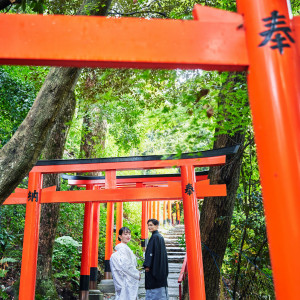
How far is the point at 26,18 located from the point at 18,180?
7.53ft

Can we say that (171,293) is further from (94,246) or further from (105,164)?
(105,164)

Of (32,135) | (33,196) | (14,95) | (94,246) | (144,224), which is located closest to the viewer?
(32,135)

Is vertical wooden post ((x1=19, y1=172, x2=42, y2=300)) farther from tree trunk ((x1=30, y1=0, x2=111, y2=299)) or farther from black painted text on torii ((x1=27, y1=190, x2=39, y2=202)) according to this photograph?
tree trunk ((x1=30, y1=0, x2=111, y2=299))

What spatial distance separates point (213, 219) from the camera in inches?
221

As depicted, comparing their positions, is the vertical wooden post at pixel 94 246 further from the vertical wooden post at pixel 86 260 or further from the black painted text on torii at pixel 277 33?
the black painted text on torii at pixel 277 33

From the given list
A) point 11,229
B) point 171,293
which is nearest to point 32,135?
point 11,229

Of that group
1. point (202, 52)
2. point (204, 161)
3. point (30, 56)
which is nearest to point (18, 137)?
point (30, 56)

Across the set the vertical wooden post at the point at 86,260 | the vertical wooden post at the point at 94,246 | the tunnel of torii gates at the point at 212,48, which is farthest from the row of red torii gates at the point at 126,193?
the vertical wooden post at the point at 94,246

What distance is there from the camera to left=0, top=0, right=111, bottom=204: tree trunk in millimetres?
3691

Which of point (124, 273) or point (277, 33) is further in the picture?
point (124, 273)

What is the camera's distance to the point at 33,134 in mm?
3861

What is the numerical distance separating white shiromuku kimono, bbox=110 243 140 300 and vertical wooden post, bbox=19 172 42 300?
1409 millimetres

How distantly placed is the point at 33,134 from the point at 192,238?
3053 mm

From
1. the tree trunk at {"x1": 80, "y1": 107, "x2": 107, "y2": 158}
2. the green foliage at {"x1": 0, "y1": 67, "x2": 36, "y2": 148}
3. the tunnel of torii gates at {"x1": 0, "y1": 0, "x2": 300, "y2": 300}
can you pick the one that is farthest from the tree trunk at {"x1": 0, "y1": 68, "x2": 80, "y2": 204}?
the tree trunk at {"x1": 80, "y1": 107, "x2": 107, "y2": 158}
